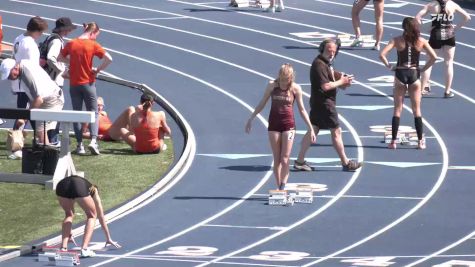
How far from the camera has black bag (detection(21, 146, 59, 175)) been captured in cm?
2070

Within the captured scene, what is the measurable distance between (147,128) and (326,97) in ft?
9.92

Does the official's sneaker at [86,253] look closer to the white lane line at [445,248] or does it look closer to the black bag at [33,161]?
the white lane line at [445,248]

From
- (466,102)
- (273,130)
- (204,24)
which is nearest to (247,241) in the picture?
(273,130)

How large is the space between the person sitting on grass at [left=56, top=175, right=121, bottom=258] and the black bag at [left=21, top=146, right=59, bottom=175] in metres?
4.02

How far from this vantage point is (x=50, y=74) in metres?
22.5

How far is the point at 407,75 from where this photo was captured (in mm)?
21812

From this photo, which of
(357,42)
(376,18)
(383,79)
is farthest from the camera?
(357,42)

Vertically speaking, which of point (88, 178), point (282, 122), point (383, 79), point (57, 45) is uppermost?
point (57, 45)

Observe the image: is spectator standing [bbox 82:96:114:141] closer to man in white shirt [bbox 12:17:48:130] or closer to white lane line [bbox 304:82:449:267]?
man in white shirt [bbox 12:17:48:130]

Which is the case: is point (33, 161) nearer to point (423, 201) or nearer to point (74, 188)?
point (74, 188)

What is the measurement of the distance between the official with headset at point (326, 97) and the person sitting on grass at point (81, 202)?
4579 millimetres

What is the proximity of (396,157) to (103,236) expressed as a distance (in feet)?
18.7

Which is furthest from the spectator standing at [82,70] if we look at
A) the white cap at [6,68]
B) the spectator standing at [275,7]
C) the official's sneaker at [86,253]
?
the spectator standing at [275,7]

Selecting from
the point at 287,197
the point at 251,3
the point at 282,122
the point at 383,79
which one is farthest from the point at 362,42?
the point at 287,197
